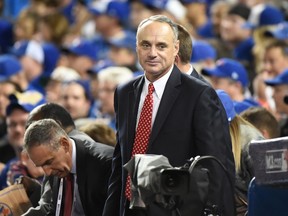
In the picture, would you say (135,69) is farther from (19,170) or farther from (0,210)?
(0,210)

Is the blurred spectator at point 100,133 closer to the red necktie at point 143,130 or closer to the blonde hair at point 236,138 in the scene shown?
the blonde hair at point 236,138

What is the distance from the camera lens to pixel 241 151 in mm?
8445

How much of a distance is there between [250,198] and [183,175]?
1.35 ft

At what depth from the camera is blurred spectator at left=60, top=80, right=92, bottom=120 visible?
41.9 feet

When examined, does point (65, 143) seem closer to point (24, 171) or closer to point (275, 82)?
point (24, 171)

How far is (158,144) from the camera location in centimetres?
744

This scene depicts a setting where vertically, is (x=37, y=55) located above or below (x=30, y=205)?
above

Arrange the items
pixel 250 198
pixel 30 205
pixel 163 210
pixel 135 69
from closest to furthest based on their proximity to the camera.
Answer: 1. pixel 250 198
2. pixel 163 210
3. pixel 30 205
4. pixel 135 69

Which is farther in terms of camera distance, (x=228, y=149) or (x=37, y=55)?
(x=37, y=55)

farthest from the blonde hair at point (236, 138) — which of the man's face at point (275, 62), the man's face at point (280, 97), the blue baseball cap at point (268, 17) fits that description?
the blue baseball cap at point (268, 17)

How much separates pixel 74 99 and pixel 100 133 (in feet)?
10.7

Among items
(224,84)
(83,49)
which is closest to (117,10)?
(83,49)

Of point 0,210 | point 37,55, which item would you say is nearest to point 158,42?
point 0,210

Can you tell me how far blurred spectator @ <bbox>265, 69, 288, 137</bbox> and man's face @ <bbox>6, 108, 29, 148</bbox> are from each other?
2.45 m
